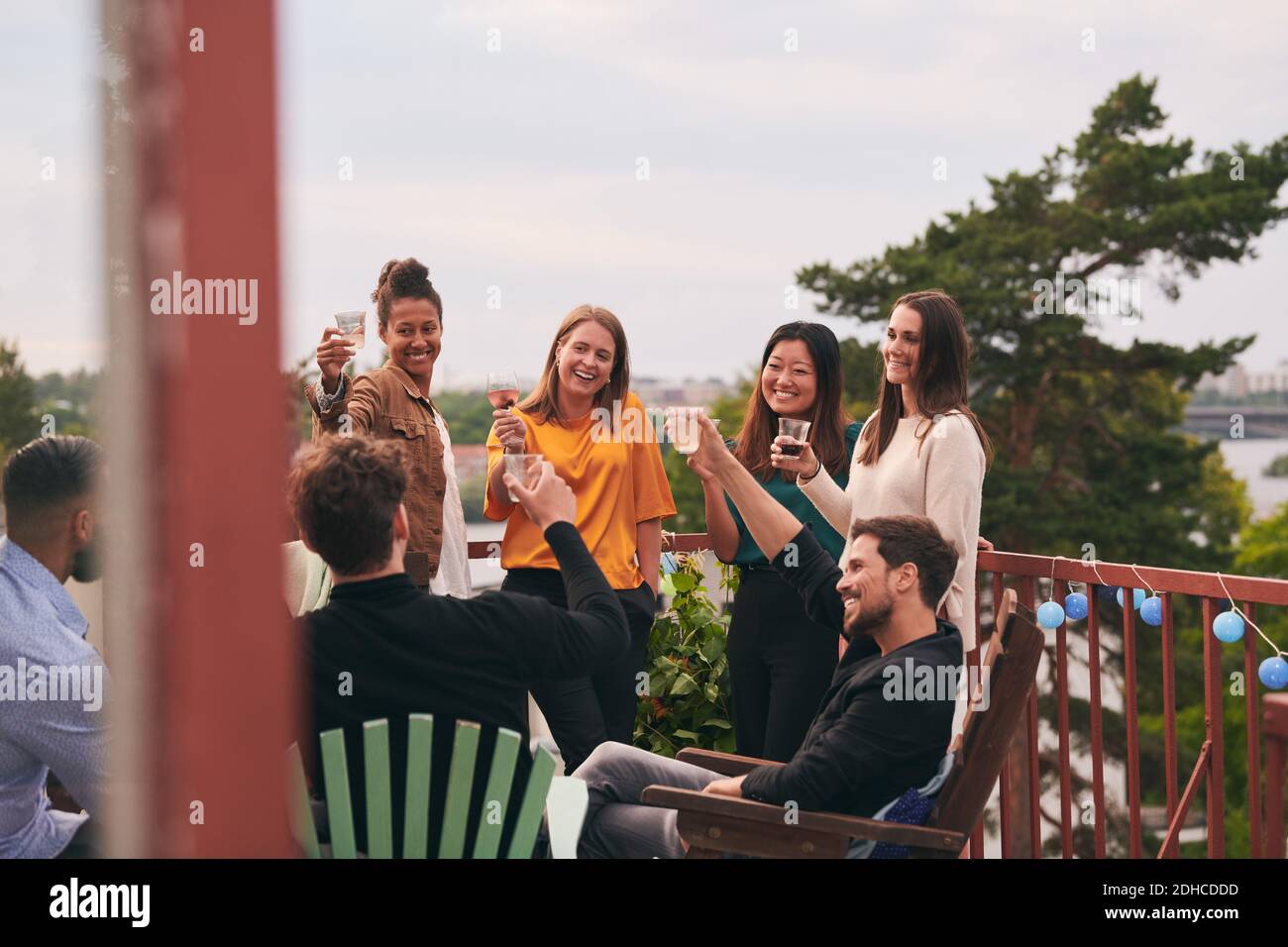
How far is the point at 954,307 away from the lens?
3.10m

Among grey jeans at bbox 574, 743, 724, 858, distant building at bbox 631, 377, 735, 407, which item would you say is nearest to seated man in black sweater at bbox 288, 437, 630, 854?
grey jeans at bbox 574, 743, 724, 858

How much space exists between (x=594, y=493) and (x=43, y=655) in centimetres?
150

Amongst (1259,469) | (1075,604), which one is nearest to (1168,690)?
(1075,604)

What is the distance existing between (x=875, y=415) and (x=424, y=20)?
23.3m

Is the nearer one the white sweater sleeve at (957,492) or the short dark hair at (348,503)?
A: the short dark hair at (348,503)

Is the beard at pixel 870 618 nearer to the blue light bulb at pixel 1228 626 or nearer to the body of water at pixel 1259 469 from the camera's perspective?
the blue light bulb at pixel 1228 626

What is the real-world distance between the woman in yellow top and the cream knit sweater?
451 millimetres

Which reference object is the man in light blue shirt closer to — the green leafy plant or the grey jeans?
the grey jeans

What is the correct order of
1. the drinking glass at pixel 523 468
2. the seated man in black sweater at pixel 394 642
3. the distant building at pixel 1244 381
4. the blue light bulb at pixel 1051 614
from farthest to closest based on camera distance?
1. the distant building at pixel 1244 381
2. the blue light bulb at pixel 1051 614
3. the drinking glass at pixel 523 468
4. the seated man in black sweater at pixel 394 642

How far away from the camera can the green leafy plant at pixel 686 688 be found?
4008 mm

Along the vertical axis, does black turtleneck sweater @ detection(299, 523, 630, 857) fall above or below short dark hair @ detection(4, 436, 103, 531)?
below

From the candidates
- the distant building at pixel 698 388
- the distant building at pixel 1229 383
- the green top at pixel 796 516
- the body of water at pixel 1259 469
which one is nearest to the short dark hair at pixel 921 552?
the green top at pixel 796 516

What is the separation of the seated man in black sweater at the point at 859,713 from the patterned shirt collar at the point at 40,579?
1.05 meters

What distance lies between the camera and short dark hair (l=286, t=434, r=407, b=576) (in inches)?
81.2
